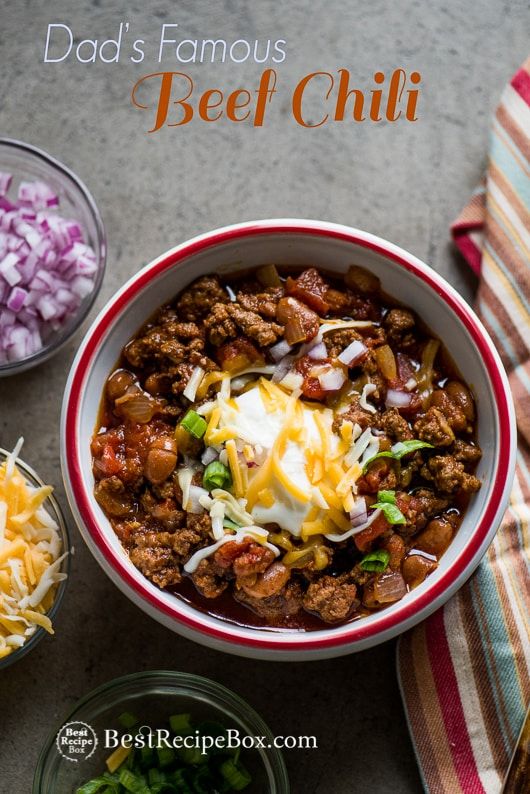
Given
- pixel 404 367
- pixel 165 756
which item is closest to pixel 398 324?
pixel 404 367

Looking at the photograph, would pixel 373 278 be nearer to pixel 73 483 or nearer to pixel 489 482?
pixel 489 482

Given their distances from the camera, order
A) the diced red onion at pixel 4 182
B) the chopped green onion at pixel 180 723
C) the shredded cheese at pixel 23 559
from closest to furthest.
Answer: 1. the shredded cheese at pixel 23 559
2. the chopped green onion at pixel 180 723
3. the diced red onion at pixel 4 182

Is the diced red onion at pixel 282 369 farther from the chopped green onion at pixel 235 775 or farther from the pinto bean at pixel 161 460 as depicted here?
the chopped green onion at pixel 235 775

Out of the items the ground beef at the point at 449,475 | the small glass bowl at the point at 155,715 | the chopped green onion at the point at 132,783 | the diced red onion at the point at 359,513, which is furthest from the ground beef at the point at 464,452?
the chopped green onion at the point at 132,783

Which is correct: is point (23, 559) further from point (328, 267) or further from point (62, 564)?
point (328, 267)

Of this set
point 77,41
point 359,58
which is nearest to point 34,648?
point 77,41

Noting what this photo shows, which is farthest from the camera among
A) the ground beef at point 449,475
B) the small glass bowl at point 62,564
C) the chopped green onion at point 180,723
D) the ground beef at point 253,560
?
the chopped green onion at point 180,723
